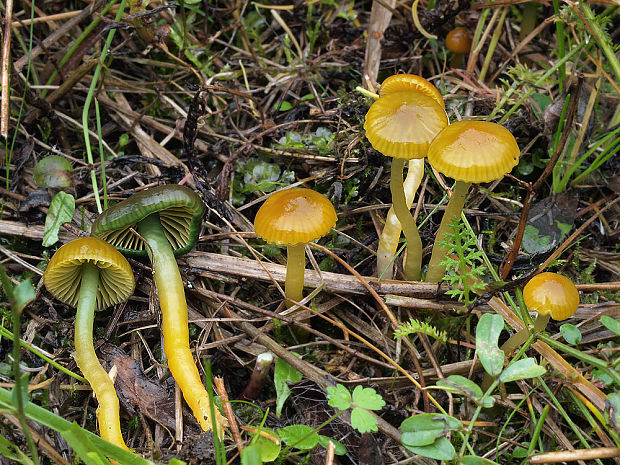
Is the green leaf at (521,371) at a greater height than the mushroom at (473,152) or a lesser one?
lesser

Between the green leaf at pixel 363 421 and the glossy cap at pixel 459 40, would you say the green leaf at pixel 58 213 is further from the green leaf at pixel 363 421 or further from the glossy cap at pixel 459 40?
the glossy cap at pixel 459 40

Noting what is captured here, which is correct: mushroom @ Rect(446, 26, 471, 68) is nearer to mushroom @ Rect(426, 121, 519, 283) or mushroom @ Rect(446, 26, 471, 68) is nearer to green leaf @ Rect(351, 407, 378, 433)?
mushroom @ Rect(426, 121, 519, 283)

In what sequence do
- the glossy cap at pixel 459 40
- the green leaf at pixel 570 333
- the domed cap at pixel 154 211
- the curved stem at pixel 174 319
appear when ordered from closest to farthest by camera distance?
the green leaf at pixel 570 333
the curved stem at pixel 174 319
the domed cap at pixel 154 211
the glossy cap at pixel 459 40

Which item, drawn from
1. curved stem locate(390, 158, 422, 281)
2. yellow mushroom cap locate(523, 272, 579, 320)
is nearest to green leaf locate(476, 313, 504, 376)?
yellow mushroom cap locate(523, 272, 579, 320)

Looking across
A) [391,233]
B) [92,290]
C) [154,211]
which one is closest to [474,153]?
[391,233]

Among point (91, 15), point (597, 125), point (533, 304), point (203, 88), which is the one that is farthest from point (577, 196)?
point (91, 15)

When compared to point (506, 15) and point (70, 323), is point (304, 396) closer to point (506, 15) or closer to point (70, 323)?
point (70, 323)

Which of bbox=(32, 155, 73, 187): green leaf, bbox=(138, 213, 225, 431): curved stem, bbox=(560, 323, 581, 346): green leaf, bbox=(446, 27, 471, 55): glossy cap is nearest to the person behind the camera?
bbox=(560, 323, 581, 346): green leaf

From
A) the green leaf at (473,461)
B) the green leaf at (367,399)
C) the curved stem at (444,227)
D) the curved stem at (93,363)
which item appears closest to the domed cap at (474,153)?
the curved stem at (444,227)
